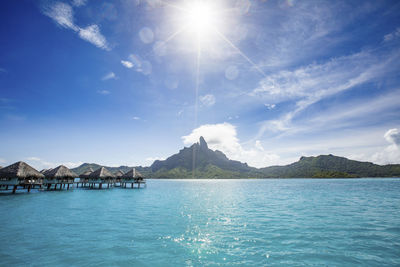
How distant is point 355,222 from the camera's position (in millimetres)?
16703

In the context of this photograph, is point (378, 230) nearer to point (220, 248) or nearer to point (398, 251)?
point (398, 251)

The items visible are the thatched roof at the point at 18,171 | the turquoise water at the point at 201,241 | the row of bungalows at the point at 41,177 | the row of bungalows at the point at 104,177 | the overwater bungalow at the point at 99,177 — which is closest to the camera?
the turquoise water at the point at 201,241

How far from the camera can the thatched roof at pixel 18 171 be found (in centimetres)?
3622

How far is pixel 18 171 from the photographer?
36.7 metres

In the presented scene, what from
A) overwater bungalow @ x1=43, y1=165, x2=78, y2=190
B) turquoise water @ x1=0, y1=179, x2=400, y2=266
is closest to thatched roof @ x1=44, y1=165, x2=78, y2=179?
overwater bungalow @ x1=43, y1=165, x2=78, y2=190

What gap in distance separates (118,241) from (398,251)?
17075 millimetres

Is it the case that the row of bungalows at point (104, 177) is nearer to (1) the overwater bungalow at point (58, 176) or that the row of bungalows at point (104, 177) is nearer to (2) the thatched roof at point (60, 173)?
(1) the overwater bungalow at point (58, 176)

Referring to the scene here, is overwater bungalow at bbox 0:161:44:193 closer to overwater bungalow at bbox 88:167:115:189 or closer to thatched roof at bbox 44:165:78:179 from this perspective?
thatched roof at bbox 44:165:78:179

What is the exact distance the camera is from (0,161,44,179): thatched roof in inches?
1426

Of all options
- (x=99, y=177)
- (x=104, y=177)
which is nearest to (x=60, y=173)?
(x=99, y=177)

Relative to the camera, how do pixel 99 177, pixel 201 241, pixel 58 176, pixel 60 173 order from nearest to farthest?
pixel 201 241
pixel 58 176
pixel 60 173
pixel 99 177

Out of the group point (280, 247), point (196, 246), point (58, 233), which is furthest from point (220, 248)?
point (58, 233)

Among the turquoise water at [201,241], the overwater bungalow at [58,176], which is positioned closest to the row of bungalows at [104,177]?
the overwater bungalow at [58,176]

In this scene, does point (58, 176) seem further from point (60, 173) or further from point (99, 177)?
point (99, 177)
